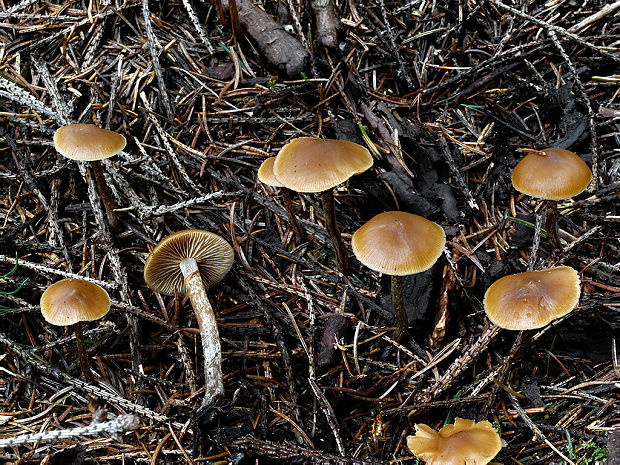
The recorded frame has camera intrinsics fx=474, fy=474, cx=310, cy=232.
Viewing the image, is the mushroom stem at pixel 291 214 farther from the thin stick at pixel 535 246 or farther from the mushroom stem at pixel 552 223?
the mushroom stem at pixel 552 223

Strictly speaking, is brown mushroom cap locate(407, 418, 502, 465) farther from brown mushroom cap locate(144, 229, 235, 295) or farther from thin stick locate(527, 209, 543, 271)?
brown mushroom cap locate(144, 229, 235, 295)

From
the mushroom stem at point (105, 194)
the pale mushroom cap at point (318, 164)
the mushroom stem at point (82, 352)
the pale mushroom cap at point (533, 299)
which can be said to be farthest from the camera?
the mushroom stem at point (105, 194)

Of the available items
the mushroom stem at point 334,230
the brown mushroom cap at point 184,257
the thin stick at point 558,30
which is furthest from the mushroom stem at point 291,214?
the thin stick at point 558,30

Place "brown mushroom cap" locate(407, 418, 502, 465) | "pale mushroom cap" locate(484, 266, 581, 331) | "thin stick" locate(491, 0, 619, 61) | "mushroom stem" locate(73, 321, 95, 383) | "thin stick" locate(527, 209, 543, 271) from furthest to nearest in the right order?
"thin stick" locate(491, 0, 619, 61) < "thin stick" locate(527, 209, 543, 271) < "mushroom stem" locate(73, 321, 95, 383) < "pale mushroom cap" locate(484, 266, 581, 331) < "brown mushroom cap" locate(407, 418, 502, 465)

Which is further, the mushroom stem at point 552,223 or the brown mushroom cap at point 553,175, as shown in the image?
the mushroom stem at point 552,223

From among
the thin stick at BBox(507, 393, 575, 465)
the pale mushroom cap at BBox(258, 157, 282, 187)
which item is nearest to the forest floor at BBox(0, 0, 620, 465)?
the thin stick at BBox(507, 393, 575, 465)

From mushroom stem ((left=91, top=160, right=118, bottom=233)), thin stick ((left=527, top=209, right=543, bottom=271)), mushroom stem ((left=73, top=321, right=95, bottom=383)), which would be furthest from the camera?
mushroom stem ((left=91, top=160, right=118, bottom=233))

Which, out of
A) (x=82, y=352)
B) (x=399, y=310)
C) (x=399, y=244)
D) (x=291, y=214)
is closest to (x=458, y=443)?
(x=399, y=310)
